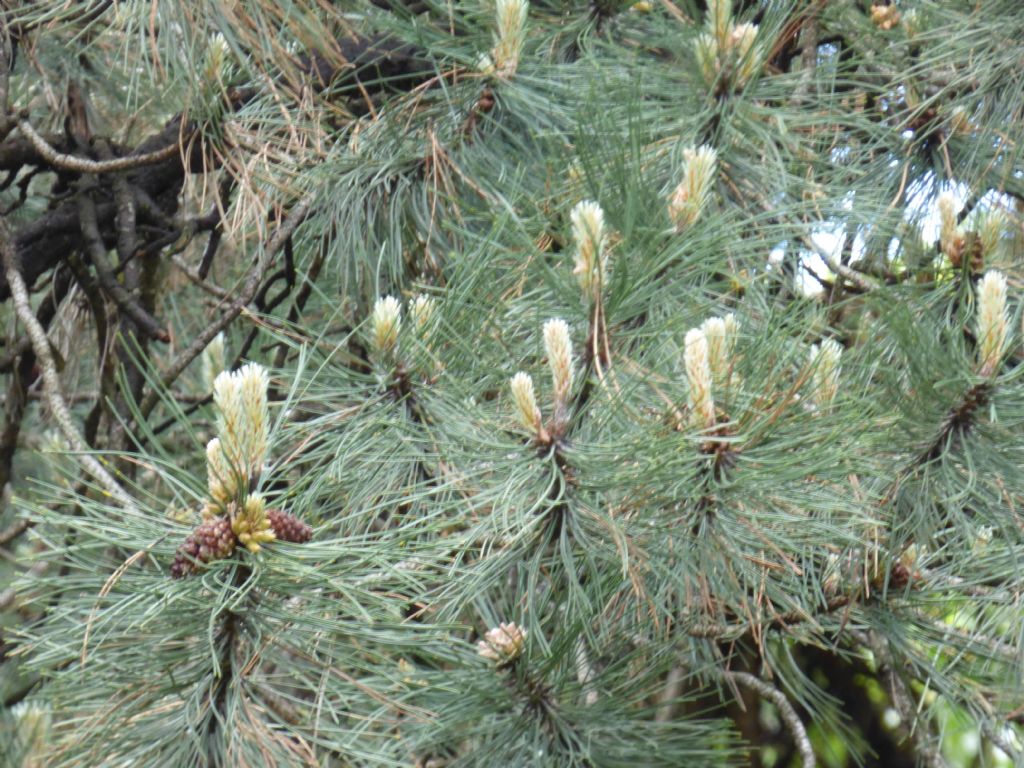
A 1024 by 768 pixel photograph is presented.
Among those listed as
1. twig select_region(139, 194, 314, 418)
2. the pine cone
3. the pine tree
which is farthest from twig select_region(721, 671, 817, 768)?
the pine cone

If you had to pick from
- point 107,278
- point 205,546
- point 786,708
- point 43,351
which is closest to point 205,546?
point 205,546

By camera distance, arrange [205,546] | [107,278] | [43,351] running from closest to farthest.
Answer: [205,546]
[43,351]
[107,278]

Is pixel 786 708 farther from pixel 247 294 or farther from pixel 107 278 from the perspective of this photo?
pixel 107 278

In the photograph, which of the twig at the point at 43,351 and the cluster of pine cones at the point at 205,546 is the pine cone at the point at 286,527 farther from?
the twig at the point at 43,351

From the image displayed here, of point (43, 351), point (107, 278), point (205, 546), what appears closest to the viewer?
point (205, 546)

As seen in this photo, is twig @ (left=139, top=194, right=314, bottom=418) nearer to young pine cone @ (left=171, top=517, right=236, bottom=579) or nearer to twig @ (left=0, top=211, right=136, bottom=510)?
twig @ (left=0, top=211, right=136, bottom=510)
